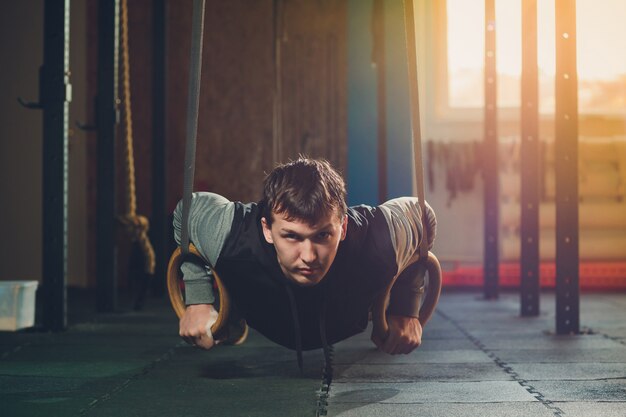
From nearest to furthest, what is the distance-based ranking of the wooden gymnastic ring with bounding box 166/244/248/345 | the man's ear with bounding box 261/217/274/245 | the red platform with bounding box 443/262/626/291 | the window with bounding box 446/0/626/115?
the man's ear with bounding box 261/217/274/245 → the wooden gymnastic ring with bounding box 166/244/248/345 → the red platform with bounding box 443/262/626/291 → the window with bounding box 446/0/626/115

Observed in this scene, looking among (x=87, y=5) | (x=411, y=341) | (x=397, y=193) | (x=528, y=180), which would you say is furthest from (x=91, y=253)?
(x=411, y=341)

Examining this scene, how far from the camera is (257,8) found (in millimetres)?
5789

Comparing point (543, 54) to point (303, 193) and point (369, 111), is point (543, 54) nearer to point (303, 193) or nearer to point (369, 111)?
point (369, 111)

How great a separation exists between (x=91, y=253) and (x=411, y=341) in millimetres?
3706

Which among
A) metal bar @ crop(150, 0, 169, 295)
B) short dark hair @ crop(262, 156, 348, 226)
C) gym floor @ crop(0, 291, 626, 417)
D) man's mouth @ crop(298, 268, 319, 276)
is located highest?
metal bar @ crop(150, 0, 169, 295)

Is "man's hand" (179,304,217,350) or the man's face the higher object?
the man's face

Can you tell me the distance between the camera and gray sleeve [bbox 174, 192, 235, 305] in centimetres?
233

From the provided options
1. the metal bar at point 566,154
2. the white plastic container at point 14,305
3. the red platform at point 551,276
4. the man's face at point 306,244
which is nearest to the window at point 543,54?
the red platform at point 551,276

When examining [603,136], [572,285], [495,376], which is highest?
[603,136]

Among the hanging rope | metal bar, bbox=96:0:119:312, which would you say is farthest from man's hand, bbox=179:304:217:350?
metal bar, bbox=96:0:119:312

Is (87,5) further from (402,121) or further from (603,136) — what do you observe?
(603,136)

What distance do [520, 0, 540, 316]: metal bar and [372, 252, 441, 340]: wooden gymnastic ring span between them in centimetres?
171

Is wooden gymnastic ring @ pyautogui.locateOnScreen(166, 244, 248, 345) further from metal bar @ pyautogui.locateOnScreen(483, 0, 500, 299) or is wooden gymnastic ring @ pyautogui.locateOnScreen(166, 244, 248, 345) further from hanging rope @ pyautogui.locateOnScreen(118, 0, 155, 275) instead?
metal bar @ pyautogui.locateOnScreen(483, 0, 500, 299)

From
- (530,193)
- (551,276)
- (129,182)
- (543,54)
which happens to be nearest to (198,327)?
(129,182)
